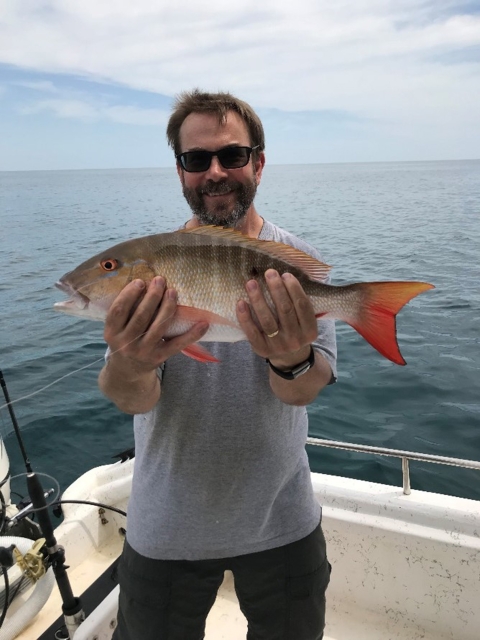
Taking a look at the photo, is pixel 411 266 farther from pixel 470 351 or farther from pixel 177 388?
pixel 177 388

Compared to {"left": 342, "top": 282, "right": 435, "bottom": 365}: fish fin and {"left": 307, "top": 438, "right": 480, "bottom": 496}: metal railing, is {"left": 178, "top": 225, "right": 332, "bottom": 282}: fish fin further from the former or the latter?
{"left": 307, "top": 438, "right": 480, "bottom": 496}: metal railing

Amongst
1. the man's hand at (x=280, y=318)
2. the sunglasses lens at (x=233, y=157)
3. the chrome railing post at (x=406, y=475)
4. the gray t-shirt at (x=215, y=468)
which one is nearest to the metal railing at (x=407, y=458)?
the chrome railing post at (x=406, y=475)

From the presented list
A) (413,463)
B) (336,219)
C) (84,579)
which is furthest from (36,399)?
(336,219)

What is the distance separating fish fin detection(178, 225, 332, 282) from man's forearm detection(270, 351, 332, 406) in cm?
41

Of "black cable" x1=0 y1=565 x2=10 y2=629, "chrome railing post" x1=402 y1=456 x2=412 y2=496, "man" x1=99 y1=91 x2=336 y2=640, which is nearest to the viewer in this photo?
"man" x1=99 y1=91 x2=336 y2=640

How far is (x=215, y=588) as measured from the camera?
2.28 meters

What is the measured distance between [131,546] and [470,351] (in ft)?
26.1

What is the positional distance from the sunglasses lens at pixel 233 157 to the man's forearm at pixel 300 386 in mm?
1043

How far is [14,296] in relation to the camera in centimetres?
1389

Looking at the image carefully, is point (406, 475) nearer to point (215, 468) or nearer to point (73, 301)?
point (215, 468)

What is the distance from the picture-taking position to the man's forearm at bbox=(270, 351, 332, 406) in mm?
2072

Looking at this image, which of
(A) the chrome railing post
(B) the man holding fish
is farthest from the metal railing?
(B) the man holding fish

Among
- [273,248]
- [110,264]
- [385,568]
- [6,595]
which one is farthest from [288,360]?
[6,595]

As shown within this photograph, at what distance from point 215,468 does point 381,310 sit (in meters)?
0.99
